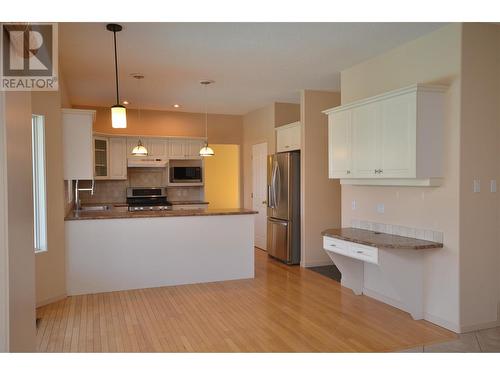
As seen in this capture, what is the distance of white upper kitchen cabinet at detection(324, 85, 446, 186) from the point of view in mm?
3785

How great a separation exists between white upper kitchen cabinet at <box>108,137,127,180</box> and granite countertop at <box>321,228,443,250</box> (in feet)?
14.8

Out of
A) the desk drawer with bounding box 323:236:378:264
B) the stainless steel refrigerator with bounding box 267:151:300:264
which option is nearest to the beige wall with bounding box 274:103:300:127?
the stainless steel refrigerator with bounding box 267:151:300:264

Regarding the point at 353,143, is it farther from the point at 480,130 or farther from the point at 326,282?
the point at 326,282

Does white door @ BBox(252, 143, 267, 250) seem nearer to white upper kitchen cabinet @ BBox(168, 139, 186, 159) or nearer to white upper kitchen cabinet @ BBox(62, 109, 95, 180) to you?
white upper kitchen cabinet @ BBox(168, 139, 186, 159)

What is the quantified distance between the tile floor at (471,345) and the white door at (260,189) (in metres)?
4.46

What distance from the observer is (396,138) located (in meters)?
4.00

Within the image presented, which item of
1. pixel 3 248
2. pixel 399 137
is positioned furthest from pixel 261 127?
pixel 3 248

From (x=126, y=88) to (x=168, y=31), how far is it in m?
2.66

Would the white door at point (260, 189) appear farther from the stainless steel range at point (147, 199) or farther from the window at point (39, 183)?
the window at point (39, 183)

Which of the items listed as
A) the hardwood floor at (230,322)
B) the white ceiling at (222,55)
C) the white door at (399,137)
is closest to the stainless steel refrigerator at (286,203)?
the white ceiling at (222,55)

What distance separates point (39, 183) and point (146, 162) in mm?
3381

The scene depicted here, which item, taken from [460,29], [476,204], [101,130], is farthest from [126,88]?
[476,204]

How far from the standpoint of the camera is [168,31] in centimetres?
383

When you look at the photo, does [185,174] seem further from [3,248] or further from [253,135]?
[3,248]
